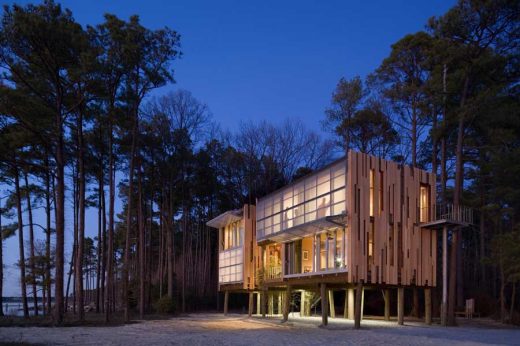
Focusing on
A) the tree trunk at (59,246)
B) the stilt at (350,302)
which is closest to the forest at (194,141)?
the tree trunk at (59,246)

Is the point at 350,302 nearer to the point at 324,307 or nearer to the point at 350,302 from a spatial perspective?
the point at 350,302

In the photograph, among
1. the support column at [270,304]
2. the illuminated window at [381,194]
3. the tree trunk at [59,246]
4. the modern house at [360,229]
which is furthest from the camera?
the support column at [270,304]

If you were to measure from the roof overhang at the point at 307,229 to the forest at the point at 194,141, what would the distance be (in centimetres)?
687

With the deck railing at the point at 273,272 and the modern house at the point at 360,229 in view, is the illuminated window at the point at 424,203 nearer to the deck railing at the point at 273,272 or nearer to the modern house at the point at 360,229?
the modern house at the point at 360,229

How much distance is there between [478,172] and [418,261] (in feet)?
37.8

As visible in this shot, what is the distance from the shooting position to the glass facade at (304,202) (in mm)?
20453

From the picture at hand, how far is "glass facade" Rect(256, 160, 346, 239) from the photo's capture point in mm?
20453

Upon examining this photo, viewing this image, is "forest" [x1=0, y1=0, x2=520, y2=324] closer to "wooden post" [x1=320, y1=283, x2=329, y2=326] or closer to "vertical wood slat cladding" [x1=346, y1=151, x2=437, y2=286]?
"vertical wood slat cladding" [x1=346, y1=151, x2=437, y2=286]

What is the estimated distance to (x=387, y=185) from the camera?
20.6m

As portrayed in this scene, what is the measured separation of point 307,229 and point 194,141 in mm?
18336

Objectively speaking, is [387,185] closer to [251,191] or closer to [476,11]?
[476,11]

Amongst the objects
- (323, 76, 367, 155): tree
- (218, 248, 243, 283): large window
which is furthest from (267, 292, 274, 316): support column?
(323, 76, 367, 155): tree

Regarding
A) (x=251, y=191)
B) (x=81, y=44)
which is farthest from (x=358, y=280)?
(x=251, y=191)

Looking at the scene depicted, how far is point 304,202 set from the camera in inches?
902
